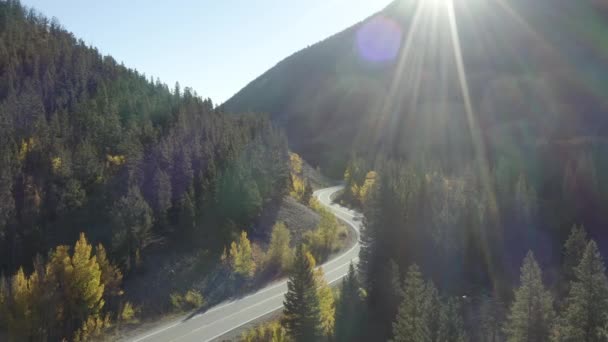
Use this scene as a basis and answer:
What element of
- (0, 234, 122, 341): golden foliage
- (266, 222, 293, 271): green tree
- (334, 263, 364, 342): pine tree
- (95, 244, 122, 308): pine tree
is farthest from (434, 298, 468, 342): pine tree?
(95, 244, 122, 308): pine tree

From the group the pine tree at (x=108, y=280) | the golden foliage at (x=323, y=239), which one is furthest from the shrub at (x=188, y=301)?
the golden foliage at (x=323, y=239)

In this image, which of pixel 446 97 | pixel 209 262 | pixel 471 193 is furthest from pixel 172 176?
pixel 446 97

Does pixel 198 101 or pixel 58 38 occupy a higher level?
pixel 58 38

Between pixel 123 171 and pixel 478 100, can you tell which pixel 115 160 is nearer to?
pixel 123 171

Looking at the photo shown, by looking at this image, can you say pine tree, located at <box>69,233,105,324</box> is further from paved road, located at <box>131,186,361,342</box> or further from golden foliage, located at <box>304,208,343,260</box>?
golden foliage, located at <box>304,208,343,260</box>

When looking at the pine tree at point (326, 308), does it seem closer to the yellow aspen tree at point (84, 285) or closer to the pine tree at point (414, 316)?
the pine tree at point (414, 316)

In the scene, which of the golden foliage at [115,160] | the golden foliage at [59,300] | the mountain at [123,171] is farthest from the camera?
the golden foliage at [115,160]

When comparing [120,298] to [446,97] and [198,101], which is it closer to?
[198,101]

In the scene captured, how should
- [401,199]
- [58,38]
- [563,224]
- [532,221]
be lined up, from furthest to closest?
[58,38] < [563,224] < [532,221] < [401,199]
